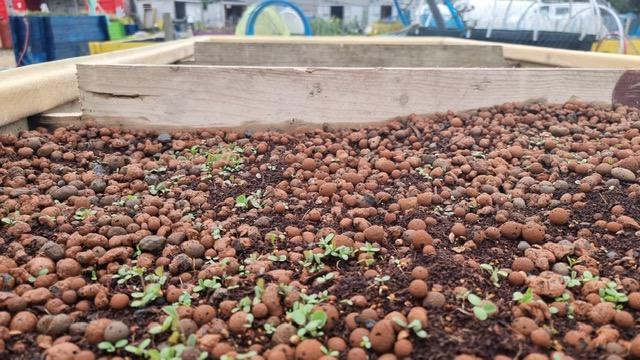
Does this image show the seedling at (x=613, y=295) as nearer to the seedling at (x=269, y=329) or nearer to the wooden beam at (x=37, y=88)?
the seedling at (x=269, y=329)

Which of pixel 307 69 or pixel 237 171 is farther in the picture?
pixel 307 69

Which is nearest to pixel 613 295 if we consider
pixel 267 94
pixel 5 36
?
pixel 267 94

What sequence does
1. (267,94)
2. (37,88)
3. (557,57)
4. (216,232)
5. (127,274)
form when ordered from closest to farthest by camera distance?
(127,274)
(216,232)
(37,88)
(267,94)
(557,57)

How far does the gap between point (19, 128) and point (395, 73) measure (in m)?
1.91

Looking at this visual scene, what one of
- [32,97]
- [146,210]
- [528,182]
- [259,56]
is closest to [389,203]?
[528,182]

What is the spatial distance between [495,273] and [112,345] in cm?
99

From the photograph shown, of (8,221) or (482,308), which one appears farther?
(8,221)

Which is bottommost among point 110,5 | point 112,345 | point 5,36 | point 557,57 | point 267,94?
point 112,345

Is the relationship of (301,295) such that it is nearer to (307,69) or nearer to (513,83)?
(307,69)

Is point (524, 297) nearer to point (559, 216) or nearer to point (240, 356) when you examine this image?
point (559, 216)

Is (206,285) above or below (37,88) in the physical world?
below

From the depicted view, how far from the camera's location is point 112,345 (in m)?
1.16

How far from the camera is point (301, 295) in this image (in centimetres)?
129

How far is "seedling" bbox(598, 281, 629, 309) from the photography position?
1271 millimetres
